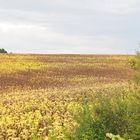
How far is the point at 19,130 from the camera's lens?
19.4 m

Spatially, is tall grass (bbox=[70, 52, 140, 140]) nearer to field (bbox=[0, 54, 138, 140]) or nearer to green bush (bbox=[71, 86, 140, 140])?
green bush (bbox=[71, 86, 140, 140])

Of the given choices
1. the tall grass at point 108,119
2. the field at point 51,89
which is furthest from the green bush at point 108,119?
the field at point 51,89

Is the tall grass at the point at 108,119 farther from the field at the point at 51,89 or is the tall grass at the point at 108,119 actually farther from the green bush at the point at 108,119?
the field at the point at 51,89

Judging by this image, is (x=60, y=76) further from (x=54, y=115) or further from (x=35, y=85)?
(x=54, y=115)

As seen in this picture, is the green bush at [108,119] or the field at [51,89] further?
the field at [51,89]

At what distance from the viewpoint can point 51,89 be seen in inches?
1363

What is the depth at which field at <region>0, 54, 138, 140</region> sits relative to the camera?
18562 mm

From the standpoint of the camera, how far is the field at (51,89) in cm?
1856

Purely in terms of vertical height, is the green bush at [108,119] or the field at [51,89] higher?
→ the green bush at [108,119]

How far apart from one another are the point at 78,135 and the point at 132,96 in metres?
1.73

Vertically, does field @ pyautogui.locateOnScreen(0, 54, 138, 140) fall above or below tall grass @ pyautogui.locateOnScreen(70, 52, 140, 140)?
below

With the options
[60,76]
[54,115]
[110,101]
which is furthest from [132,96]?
[60,76]

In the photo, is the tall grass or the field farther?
the field

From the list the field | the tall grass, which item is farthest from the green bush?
the field
